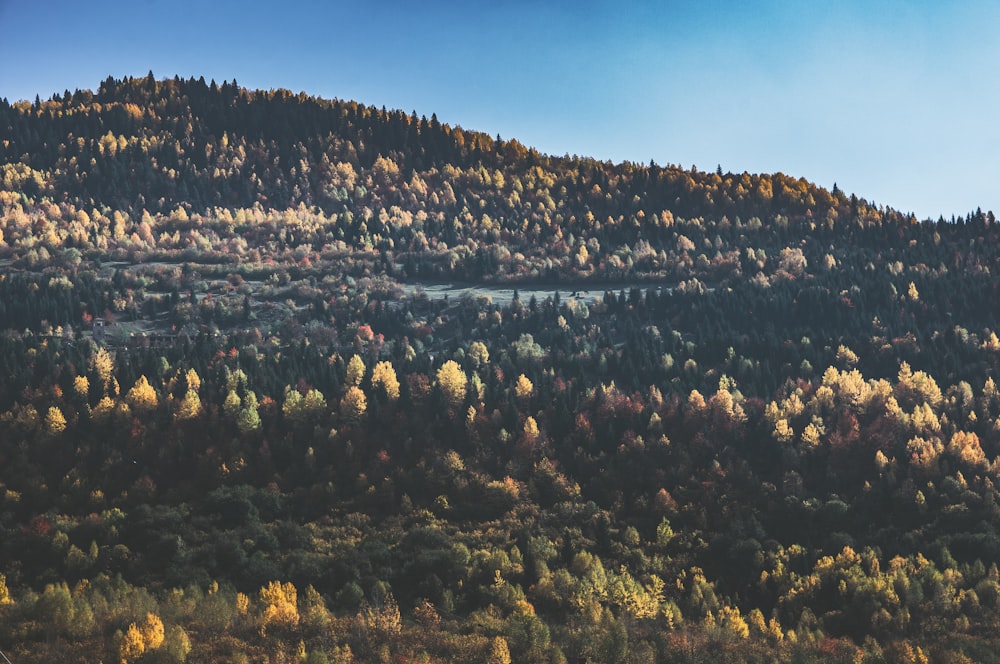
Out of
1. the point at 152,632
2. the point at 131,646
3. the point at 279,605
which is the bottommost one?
the point at 279,605

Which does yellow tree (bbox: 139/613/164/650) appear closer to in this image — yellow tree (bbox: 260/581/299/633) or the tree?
yellow tree (bbox: 260/581/299/633)

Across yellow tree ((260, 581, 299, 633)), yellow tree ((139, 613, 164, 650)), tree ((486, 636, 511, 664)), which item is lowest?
tree ((486, 636, 511, 664))

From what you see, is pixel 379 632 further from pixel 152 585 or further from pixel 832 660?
pixel 832 660

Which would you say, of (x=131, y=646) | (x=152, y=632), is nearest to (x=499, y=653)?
(x=152, y=632)

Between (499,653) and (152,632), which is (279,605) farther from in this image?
(499,653)

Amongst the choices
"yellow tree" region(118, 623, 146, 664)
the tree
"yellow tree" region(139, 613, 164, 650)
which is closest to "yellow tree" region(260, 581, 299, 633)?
"yellow tree" region(139, 613, 164, 650)

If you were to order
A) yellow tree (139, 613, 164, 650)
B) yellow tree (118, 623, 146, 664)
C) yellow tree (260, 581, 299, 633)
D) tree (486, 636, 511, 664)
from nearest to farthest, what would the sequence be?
yellow tree (118, 623, 146, 664) → yellow tree (139, 613, 164, 650) → tree (486, 636, 511, 664) → yellow tree (260, 581, 299, 633)

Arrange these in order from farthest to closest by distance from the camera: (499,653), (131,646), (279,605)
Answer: (279,605)
(499,653)
(131,646)

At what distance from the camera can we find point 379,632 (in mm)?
185125

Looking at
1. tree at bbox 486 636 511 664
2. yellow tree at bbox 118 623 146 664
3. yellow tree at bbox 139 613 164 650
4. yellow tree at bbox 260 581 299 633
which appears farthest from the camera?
yellow tree at bbox 260 581 299 633

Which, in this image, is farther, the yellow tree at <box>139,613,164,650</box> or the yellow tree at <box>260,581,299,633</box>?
the yellow tree at <box>260,581,299,633</box>

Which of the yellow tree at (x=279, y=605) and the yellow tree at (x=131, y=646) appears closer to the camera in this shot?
the yellow tree at (x=131, y=646)

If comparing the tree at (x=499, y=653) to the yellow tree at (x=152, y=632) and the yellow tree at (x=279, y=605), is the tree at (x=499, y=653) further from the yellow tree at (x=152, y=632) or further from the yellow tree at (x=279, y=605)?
the yellow tree at (x=152, y=632)

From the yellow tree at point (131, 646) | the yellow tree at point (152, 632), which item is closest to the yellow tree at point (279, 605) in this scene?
the yellow tree at point (152, 632)
